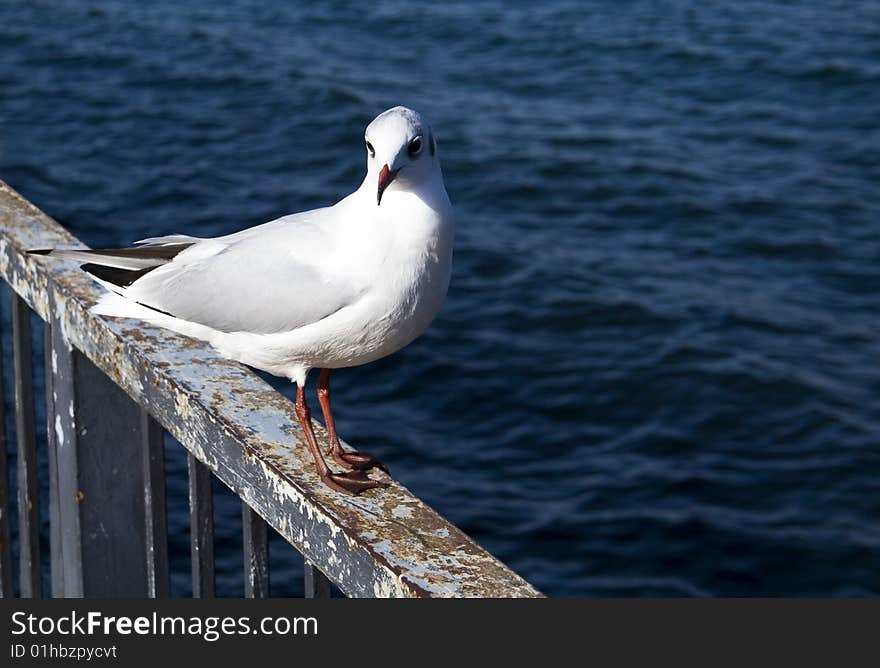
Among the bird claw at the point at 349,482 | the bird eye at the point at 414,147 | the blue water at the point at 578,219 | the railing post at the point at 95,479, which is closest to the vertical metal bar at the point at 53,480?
the railing post at the point at 95,479

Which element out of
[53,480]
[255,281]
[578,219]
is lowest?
[578,219]

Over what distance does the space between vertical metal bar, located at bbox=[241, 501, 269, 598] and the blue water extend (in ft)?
21.3

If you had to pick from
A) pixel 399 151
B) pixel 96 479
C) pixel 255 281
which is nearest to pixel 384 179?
pixel 399 151

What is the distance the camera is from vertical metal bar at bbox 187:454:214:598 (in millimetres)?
2449

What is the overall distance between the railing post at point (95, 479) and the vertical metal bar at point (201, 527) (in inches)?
12.1

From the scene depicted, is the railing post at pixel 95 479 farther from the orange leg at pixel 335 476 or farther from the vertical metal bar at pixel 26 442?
the orange leg at pixel 335 476

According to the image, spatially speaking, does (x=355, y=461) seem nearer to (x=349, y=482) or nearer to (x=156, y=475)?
(x=349, y=482)

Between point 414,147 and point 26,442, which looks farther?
point 26,442

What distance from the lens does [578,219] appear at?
12641 millimetres

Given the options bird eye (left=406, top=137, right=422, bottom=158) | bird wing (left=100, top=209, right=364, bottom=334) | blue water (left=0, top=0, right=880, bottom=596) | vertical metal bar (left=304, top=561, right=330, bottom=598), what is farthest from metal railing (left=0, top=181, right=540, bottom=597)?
blue water (left=0, top=0, right=880, bottom=596)

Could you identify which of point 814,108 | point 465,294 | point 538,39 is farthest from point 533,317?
point 538,39

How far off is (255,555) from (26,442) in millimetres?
766

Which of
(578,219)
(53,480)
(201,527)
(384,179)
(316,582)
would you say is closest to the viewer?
(316,582)

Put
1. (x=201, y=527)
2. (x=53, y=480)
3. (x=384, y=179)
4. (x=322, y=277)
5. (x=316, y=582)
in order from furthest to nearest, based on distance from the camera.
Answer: (x=53, y=480), (x=322, y=277), (x=384, y=179), (x=201, y=527), (x=316, y=582)
